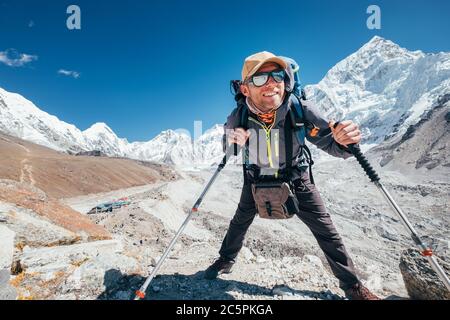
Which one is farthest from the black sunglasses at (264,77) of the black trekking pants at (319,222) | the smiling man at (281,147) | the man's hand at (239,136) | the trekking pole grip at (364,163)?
the black trekking pants at (319,222)

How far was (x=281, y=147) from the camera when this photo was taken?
436 cm

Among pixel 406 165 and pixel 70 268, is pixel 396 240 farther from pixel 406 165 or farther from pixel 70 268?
pixel 406 165

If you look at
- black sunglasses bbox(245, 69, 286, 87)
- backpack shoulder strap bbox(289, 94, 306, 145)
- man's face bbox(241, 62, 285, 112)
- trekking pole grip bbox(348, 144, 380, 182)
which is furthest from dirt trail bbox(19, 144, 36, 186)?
trekking pole grip bbox(348, 144, 380, 182)

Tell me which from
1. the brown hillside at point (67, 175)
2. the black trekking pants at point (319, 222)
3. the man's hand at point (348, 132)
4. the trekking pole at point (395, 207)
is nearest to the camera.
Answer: the trekking pole at point (395, 207)

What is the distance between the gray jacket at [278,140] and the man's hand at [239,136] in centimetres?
28

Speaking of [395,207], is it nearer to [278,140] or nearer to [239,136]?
[278,140]

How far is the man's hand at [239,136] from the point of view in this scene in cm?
412

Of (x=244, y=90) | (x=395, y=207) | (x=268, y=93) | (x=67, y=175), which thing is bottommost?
(x=395, y=207)

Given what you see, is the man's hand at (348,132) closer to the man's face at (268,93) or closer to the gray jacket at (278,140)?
the gray jacket at (278,140)

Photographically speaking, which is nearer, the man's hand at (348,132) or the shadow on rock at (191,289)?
the man's hand at (348,132)

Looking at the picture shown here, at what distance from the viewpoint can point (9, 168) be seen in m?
56.0

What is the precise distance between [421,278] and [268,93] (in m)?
3.94

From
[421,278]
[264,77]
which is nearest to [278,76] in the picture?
[264,77]
